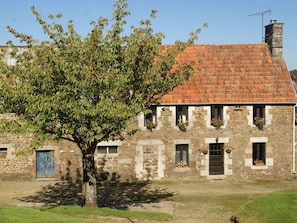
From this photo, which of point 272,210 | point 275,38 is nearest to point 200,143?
point 275,38

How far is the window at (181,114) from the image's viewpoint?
25.9 m

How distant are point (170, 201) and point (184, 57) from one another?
11304mm

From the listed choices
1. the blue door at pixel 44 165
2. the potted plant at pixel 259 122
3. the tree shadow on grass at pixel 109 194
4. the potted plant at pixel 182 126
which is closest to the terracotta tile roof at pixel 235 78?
the potted plant at pixel 259 122

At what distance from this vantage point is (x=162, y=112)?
2553cm

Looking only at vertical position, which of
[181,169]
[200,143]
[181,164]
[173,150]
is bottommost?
[181,169]

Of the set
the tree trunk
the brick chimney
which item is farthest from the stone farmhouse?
the tree trunk

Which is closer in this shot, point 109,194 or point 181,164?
point 109,194

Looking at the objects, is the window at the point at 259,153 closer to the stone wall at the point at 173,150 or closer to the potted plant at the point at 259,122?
the stone wall at the point at 173,150

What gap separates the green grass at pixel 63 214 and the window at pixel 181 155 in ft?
29.7

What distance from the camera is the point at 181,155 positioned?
2609 cm

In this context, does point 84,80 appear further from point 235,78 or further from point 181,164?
point 235,78

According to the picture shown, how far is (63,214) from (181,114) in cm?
1203

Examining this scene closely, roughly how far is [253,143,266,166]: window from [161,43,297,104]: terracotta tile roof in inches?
113

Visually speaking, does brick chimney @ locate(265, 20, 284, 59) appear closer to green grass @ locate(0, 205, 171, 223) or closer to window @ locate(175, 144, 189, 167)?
window @ locate(175, 144, 189, 167)
